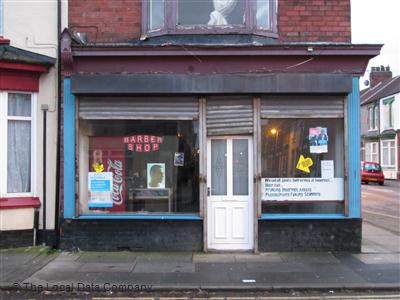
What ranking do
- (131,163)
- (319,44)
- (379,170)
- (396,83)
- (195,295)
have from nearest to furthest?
1. (195,295)
2. (319,44)
3. (131,163)
4. (379,170)
5. (396,83)

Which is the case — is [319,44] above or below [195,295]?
above

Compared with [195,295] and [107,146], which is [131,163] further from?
[195,295]

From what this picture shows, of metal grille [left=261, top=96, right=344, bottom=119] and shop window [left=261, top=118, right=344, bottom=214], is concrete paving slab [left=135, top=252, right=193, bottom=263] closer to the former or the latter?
shop window [left=261, top=118, right=344, bottom=214]

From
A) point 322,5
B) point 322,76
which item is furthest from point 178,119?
point 322,5

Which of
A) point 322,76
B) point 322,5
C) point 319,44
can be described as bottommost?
point 322,76

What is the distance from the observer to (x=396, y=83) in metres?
39.7

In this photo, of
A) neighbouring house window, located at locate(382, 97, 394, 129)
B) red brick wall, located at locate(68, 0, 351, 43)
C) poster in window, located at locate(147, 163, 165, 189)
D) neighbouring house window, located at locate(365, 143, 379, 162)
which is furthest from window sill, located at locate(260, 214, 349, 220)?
neighbouring house window, located at locate(365, 143, 379, 162)

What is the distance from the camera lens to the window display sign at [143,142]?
32.1 ft

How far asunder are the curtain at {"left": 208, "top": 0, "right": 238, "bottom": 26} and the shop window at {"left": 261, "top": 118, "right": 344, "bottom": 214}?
2199 millimetres

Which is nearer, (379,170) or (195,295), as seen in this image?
(195,295)

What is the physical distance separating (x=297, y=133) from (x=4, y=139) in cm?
578

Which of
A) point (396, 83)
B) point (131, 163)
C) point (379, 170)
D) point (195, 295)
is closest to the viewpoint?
point (195, 295)

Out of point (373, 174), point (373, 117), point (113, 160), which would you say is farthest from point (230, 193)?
point (373, 117)

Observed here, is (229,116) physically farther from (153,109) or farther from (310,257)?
(310,257)
